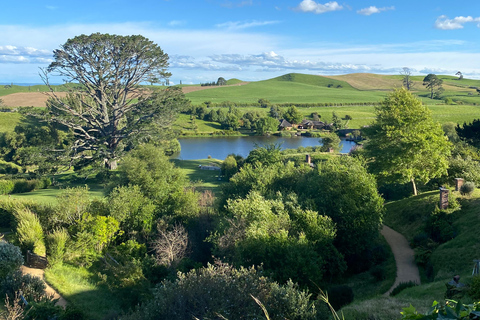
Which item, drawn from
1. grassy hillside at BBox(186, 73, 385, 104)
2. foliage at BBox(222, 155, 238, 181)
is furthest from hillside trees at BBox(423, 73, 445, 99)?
foliage at BBox(222, 155, 238, 181)

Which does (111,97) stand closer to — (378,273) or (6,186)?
(6,186)

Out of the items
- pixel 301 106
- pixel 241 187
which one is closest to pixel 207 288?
pixel 241 187

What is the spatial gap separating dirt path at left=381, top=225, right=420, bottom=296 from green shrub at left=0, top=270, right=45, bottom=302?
1312 cm

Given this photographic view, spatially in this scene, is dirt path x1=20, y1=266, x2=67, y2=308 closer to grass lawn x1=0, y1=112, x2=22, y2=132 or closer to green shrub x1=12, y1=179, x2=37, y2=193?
green shrub x1=12, y1=179, x2=37, y2=193

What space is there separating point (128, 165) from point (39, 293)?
1175 centimetres

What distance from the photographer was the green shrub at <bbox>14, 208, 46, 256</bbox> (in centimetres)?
1714

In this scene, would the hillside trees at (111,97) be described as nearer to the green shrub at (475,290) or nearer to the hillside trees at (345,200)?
the hillside trees at (345,200)

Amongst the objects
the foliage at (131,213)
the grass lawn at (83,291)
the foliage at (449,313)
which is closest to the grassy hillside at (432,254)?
the foliage at (449,313)

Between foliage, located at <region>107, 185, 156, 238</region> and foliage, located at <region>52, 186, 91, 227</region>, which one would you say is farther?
foliage, located at <region>107, 185, 156, 238</region>

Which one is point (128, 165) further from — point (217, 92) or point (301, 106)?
point (217, 92)

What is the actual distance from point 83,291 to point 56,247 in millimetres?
3174

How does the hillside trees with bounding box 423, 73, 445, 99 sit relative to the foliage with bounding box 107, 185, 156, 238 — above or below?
above

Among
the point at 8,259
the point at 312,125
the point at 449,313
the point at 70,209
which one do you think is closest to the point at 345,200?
the point at 70,209

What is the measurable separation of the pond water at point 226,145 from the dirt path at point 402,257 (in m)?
38.8
